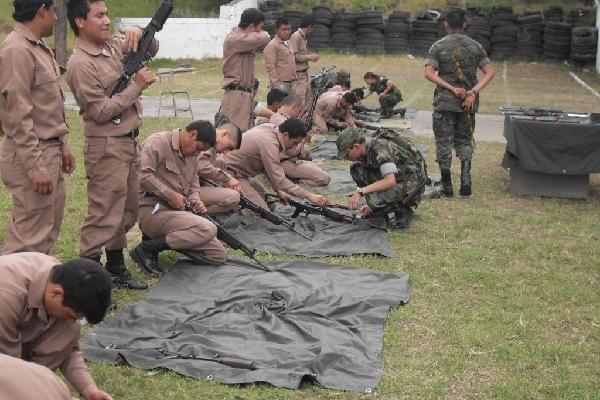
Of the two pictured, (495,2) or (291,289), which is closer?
(291,289)

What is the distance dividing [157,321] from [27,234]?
96cm

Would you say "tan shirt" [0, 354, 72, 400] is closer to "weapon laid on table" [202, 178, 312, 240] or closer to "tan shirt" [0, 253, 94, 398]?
"tan shirt" [0, 253, 94, 398]

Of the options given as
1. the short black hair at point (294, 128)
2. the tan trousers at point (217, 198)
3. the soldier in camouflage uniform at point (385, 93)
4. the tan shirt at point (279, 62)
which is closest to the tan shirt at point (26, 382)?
the tan trousers at point (217, 198)

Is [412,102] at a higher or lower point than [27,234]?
lower

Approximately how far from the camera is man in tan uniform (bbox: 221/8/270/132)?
10297 mm

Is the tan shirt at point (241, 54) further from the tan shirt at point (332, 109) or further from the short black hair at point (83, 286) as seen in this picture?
the short black hair at point (83, 286)

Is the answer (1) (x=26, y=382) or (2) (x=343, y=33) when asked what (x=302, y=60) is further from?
(2) (x=343, y=33)

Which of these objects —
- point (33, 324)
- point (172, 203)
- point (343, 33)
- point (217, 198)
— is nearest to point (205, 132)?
point (172, 203)

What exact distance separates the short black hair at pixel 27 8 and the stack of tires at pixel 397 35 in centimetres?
2196

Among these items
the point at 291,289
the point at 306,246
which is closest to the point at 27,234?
the point at 291,289

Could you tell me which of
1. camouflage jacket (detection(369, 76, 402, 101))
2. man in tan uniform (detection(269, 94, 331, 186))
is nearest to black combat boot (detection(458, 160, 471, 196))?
man in tan uniform (detection(269, 94, 331, 186))

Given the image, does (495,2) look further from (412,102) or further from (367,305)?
(367,305)

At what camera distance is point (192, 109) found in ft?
50.9

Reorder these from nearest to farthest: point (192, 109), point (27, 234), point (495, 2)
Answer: point (27, 234) < point (192, 109) < point (495, 2)
